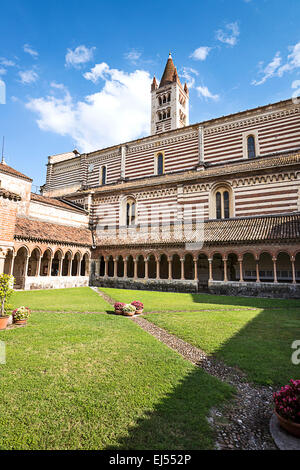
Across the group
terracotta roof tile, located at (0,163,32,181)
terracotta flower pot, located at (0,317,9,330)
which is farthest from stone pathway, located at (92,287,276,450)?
terracotta roof tile, located at (0,163,32,181)

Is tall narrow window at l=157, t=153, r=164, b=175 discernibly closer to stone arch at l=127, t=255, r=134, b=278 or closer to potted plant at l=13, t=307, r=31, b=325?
stone arch at l=127, t=255, r=134, b=278

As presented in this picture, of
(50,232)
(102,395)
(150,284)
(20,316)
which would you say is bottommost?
(102,395)

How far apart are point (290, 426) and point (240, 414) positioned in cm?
88

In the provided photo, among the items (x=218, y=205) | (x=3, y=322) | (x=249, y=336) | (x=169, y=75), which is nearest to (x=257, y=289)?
(x=218, y=205)

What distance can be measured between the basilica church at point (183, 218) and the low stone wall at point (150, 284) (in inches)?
3.7

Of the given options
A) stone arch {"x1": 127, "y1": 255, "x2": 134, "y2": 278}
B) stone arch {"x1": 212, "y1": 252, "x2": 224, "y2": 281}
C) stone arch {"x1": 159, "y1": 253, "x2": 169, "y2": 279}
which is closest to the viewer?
stone arch {"x1": 212, "y1": 252, "x2": 224, "y2": 281}

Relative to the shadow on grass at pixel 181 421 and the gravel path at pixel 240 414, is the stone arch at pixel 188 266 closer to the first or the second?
the gravel path at pixel 240 414

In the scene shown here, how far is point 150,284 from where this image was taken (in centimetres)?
2331

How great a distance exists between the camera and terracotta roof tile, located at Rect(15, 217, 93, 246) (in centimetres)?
2083

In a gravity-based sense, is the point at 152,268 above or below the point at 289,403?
above

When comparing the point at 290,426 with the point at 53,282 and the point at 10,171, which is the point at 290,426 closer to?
the point at 53,282

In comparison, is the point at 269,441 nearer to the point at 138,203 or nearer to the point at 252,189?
the point at 252,189

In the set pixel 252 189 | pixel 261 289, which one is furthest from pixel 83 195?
pixel 261 289

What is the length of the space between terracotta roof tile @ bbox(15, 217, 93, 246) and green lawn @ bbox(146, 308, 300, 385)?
14.7m
